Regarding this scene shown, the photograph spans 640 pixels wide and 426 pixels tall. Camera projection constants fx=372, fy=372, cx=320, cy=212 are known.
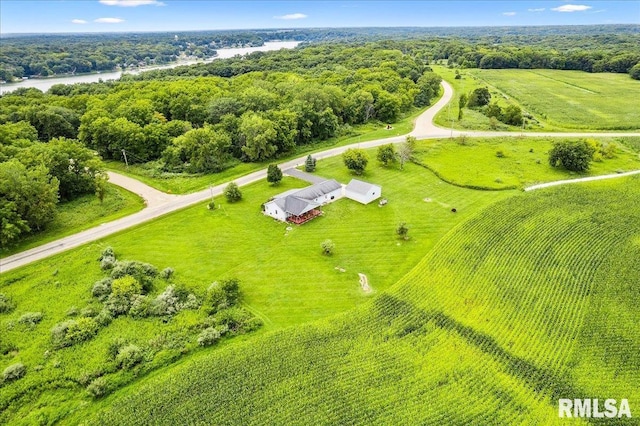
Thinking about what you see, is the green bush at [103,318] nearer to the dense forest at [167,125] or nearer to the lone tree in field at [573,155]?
the dense forest at [167,125]

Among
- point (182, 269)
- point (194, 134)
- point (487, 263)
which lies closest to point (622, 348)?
point (487, 263)

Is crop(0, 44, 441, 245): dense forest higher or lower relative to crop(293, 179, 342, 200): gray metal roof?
higher

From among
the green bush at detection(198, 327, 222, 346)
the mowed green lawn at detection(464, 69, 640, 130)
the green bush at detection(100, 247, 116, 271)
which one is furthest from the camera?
the mowed green lawn at detection(464, 69, 640, 130)

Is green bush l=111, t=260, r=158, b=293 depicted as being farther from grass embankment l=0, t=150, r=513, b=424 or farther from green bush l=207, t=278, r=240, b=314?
green bush l=207, t=278, r=240, b=314

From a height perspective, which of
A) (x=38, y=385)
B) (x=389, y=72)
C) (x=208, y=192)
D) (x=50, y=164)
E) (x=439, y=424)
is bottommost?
(x=439, y=424)

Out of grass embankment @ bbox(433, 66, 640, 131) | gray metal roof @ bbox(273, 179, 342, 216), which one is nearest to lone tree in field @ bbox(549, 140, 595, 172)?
grass embankment @ bbox(433, 66, 640, 131)

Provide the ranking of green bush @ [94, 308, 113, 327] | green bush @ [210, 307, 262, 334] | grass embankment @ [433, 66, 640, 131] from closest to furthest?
green bush @ [210, 307, 262, 334], green bush @ [94, 308, 113, 327], grass embankment @ [433, 66, 640, 131]

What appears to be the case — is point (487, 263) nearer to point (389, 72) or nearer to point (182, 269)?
point (182, 269)
